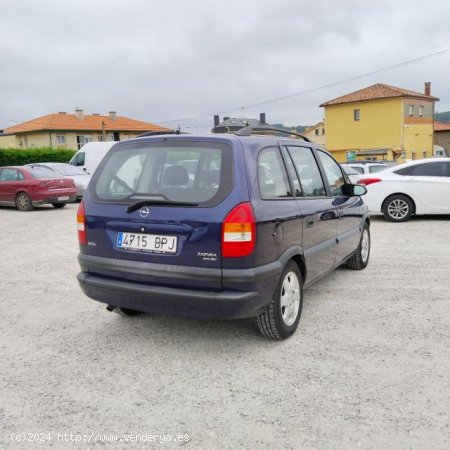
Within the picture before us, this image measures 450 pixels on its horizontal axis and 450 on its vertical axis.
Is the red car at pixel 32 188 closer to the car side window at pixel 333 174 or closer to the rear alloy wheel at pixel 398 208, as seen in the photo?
the rear alloy wheel at pixel 398 208

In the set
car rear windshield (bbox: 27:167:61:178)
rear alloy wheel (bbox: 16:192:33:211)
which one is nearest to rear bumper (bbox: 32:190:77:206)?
rear alloy wheel (bbox: 16:192:33:211)

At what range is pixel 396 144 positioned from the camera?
2005 inches

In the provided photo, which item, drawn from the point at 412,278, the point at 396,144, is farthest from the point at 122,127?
the point at 412,278

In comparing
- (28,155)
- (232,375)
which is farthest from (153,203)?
(28,155)

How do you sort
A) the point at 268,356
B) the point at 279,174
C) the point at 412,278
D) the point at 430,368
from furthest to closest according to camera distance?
the point at 412,278 < the point at 279,174 < the point at 268,356 < the point at 430,368

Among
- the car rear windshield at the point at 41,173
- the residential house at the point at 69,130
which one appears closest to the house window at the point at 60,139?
the residential house at the point at 69,130

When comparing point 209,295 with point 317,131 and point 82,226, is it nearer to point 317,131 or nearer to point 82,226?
point 82,226

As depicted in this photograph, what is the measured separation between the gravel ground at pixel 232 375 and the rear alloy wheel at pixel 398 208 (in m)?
5.62

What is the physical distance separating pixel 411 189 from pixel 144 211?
855cm

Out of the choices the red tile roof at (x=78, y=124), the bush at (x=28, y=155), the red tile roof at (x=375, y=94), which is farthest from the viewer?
the red tile roof at (x=78, y=124)

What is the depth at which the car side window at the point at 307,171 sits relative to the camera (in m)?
4.31

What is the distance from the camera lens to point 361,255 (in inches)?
241

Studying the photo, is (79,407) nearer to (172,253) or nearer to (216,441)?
(216,441)

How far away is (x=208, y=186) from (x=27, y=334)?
85.7 inches
